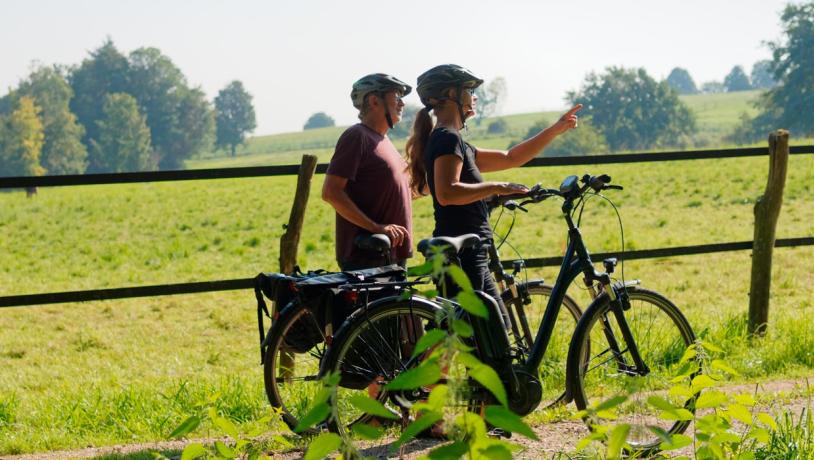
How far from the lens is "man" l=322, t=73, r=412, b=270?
467cm

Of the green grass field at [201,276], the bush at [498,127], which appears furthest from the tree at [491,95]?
the green grass field at [201,276]

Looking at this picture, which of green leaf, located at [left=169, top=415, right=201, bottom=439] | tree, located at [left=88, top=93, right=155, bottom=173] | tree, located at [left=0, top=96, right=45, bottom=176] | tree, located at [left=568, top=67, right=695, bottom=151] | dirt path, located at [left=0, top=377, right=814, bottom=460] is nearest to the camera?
green leaf, located at [left=169, top=415, right=201, bottom=439]

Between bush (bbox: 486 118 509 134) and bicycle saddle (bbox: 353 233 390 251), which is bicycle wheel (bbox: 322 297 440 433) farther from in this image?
bush (bbox: 486 118 509 134)

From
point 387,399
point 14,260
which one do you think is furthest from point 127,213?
point 387,399

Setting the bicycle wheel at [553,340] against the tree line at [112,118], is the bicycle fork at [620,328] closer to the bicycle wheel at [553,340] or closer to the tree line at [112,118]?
the bicycle wheel at [553,340]

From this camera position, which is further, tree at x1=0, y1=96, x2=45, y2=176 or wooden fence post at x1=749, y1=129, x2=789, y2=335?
tree at x1=0, y1=96, x2=45, y2=176

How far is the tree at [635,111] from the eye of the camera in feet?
343

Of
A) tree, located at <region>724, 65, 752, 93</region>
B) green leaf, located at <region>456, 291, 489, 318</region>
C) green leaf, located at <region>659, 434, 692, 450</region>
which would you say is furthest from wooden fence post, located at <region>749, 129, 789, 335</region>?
tree, located at <region>724, 65, 752, 93</region>

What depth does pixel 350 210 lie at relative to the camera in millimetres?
4648

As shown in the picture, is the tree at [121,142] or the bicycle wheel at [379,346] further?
the tree at [121,142]

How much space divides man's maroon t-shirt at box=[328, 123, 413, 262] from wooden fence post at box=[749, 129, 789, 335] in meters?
3.36

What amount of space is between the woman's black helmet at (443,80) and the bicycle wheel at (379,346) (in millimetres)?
876

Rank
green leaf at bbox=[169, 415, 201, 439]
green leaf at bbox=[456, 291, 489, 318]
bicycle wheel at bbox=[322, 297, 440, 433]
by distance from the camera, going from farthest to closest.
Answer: bicycle wheel at bbox=[322, 297, 440, 433], green leaf at bbox=[169, 415, 201, 439], green leaf at bbox=[456, 291, 489, 318]

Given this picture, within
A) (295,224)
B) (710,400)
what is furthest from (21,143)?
(710,400)
